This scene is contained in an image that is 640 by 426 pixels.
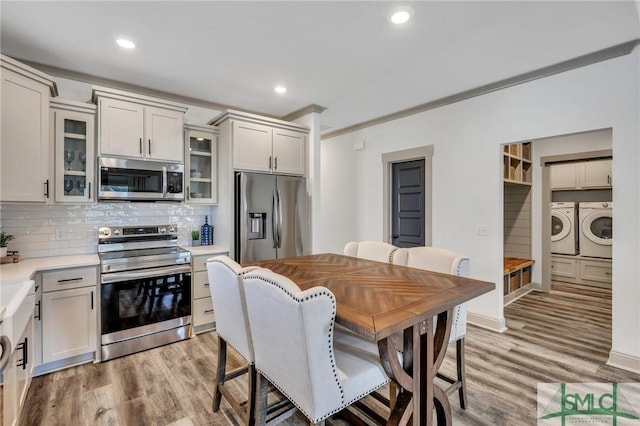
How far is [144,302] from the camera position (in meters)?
2.88

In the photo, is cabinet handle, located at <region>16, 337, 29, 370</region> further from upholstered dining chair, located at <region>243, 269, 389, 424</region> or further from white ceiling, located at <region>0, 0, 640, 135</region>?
white ceiling, located at <region>0, 0, 640, 135</region>

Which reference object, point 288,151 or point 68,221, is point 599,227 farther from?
point 68,221

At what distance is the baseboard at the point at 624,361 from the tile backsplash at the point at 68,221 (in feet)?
14.4

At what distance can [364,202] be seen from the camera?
4.84 metres

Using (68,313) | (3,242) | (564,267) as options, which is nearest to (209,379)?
(68,313)

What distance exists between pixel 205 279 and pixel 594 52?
422 cm

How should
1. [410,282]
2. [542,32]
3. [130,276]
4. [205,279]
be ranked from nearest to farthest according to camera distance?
[410,282] → [542,32] → [130,276] → [205,279]

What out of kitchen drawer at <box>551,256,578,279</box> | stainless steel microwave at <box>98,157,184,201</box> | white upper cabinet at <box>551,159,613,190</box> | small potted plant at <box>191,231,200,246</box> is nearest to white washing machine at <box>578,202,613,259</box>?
kitchen drawer at <box>551,256,578,279</box>

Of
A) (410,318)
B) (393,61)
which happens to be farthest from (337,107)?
(410,318)

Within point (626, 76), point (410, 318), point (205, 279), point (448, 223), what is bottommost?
point (205, 279)

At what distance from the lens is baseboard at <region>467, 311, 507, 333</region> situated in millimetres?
3338

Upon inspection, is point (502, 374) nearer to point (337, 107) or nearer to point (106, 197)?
point (337, 107)

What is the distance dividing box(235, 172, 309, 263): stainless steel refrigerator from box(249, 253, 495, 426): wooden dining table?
1.54 m

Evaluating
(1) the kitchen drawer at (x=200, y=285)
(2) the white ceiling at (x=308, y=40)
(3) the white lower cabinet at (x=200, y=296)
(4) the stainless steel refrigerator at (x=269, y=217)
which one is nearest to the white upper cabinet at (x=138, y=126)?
(2) the white ceiling at (x=308, y=40)
